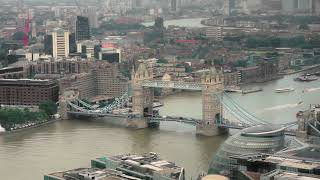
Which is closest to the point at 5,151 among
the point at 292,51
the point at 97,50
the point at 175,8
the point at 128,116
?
the point at 128,116

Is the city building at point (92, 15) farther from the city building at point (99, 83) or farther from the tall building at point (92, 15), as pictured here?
the city building at point (99, 83)

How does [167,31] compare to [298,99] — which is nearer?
[298,99]

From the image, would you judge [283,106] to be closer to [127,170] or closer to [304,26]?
[304,26]

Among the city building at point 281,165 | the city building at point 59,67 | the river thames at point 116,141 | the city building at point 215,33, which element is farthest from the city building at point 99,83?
the city building at point 281,165

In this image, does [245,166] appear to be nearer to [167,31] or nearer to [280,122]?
[280,122]

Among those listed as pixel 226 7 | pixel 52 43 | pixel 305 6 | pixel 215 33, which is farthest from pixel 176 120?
pixel 52 43

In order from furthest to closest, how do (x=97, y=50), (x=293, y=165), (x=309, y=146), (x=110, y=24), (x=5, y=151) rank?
(x=110, y=24), (x=97, y=50), (x=5, y=151), (x=309, y=146), (x=293, y=165)
